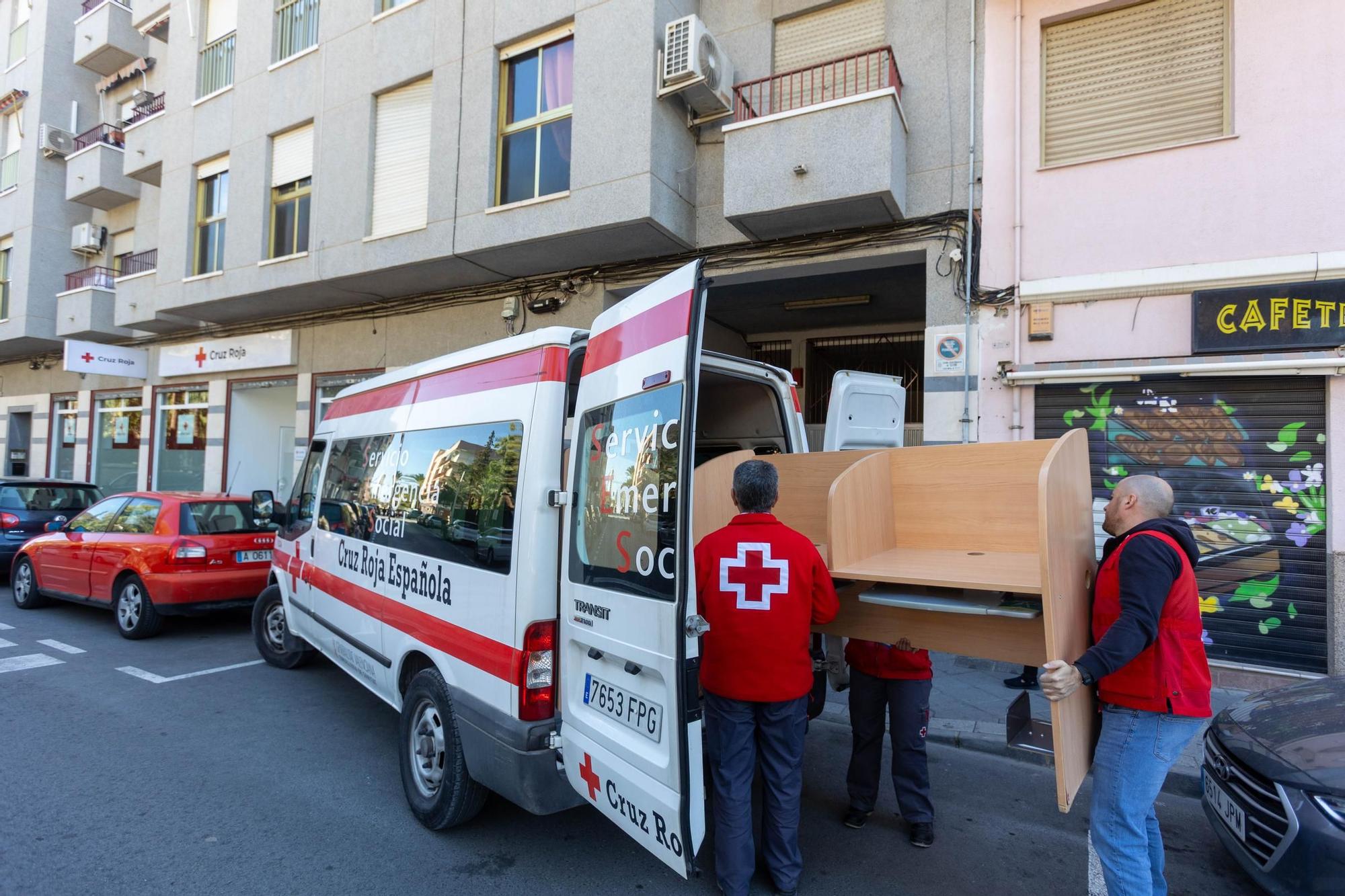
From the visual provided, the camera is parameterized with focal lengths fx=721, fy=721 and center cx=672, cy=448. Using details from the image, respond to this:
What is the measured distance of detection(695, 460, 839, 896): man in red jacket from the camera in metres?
2.91

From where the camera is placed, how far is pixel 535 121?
9188 mm

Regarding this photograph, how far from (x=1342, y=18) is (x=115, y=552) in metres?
12.4

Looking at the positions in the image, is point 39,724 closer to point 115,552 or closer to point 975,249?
point 115,552

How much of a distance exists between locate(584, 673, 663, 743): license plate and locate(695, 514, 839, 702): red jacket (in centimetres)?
42

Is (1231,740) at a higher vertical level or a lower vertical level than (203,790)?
higher

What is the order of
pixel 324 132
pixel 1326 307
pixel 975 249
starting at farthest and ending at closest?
pixel 324 132 < pixel 975 249 < pixel 1326 307

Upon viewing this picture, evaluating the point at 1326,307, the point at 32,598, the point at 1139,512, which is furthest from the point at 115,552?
the point at 1326,307

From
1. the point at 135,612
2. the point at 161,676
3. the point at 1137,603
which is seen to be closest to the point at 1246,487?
the point at 1137,603

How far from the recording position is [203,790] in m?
3.95

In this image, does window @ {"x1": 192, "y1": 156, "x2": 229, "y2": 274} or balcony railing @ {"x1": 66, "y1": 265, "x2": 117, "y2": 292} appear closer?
window @ {"x1": 192, "y1": 156, "x2": 229, "y2": 274}

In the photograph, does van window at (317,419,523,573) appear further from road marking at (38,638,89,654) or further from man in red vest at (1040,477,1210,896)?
road marking at (38,638,89,654)

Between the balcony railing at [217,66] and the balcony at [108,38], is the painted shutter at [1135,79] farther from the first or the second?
the balcony at [108,38]

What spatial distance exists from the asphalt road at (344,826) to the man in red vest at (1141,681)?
85cm

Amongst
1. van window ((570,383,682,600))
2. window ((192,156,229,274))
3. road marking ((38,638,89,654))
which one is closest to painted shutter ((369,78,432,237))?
window ((192,156,229,274))
